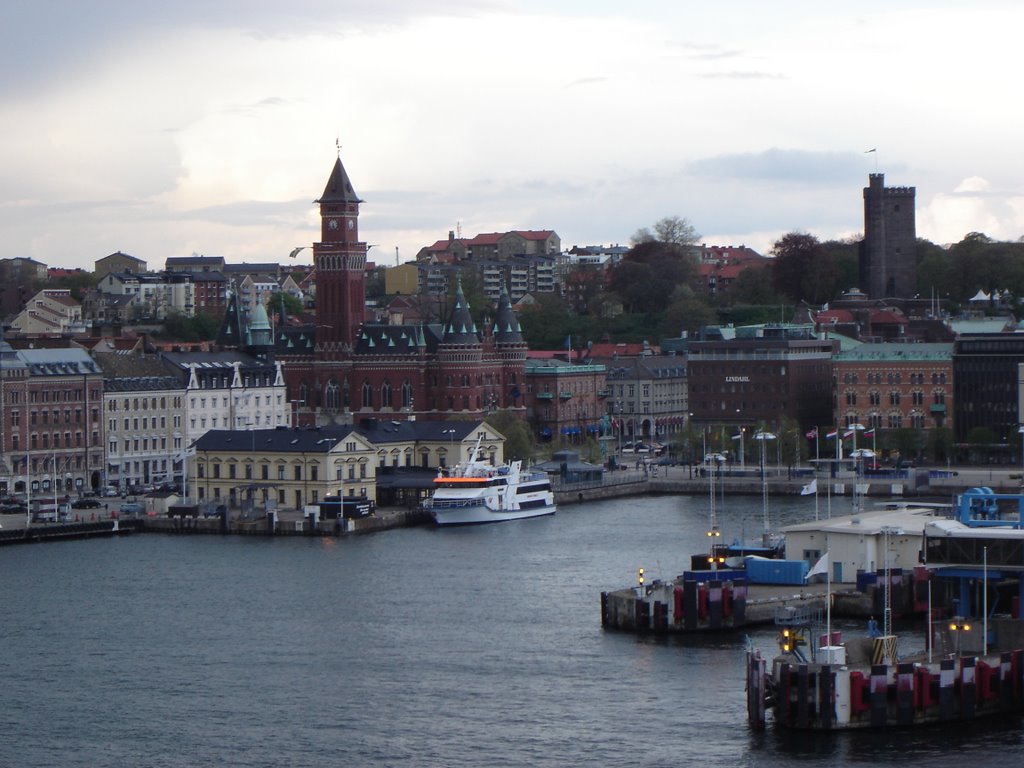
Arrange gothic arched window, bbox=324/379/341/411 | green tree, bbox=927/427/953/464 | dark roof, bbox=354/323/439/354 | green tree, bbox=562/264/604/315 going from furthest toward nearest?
1. green tree, bbox=562/264/604/315
2. gothic arched window, bbox=324/379/341/411
3. dark roof, bbox=354/323/439/354
4. green tree, bbox=927/427/953/464

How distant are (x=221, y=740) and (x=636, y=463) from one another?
67684mm

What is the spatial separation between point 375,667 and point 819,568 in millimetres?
14930

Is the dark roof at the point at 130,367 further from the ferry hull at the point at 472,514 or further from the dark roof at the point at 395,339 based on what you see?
the ferry hull at the point at 472,514

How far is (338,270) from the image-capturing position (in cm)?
12525

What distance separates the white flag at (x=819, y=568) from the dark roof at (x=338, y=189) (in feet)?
207

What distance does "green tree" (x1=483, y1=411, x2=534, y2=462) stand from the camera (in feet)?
348

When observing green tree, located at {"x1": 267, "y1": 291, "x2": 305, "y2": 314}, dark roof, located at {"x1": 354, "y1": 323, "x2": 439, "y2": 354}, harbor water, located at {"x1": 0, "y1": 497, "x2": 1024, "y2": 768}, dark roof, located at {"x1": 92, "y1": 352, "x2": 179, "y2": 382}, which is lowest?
harbor water, located at {"x1": 0, "y1": 497, "x2": 1024, "y2": 768}

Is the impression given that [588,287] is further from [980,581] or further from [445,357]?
[980,581]

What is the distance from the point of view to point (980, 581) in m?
51.4

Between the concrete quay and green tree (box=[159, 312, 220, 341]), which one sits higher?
green tree (box=[159, 312, 220, 341])

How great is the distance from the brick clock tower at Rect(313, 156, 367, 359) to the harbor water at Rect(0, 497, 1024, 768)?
44661mm

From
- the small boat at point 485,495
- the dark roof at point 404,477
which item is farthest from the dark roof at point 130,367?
the small boat at point 485,495

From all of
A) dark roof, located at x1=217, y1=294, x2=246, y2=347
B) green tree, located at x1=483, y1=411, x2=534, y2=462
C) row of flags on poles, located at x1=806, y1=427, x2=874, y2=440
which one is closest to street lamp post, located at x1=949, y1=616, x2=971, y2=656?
green tree, located at x1=483, y1=411, x2=534, y2=462

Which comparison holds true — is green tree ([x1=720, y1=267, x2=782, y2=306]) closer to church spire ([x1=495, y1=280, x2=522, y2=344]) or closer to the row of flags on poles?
church spire ([x1=495, y1=280, x2=522, y2=344])
